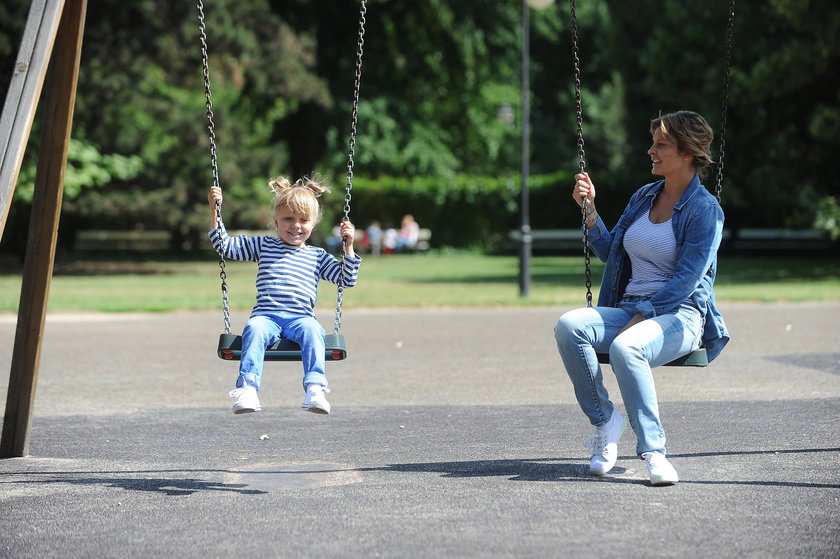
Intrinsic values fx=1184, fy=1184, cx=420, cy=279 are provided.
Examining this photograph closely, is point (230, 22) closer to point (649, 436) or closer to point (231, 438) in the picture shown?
point (231, 438)

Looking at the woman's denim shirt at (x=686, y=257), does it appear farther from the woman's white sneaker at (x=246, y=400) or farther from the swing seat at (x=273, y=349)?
the woman's white sneaker at (x=246, y=400)

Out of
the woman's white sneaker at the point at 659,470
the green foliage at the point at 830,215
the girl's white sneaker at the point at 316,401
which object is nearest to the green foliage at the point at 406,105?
the green foliage at the point at 830,215

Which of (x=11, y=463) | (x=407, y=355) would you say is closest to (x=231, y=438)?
(x=11, y=463)

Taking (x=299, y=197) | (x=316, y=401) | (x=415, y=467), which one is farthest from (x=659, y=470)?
(x=299, y=197)

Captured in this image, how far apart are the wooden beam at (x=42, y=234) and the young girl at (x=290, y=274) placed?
3.02 ft

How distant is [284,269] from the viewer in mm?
5977

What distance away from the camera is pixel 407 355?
11383mm

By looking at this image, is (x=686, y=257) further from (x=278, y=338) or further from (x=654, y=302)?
(x=278, y=338)

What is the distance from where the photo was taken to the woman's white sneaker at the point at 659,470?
5.20 meters

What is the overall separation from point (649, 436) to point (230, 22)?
2440 cm

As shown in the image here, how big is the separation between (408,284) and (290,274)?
17.2 metres

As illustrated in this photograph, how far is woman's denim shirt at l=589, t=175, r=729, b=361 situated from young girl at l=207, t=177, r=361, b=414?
1276 millimetres

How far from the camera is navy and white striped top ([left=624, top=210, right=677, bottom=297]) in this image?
18.1 feet

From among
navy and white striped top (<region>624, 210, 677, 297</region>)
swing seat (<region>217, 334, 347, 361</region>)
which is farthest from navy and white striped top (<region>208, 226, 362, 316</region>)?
navy and white striped top (<region>624, 210, 677, 297</region>)
